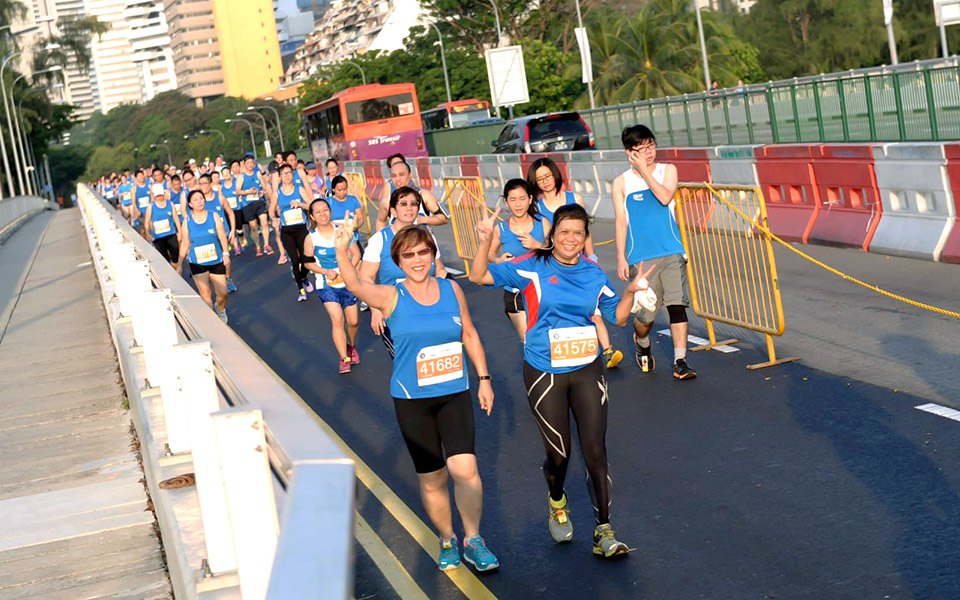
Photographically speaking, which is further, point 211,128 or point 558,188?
point 211,128

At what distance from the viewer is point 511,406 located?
9.85 meters

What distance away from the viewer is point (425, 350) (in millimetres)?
6027

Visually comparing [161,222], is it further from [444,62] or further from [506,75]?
[444,62]

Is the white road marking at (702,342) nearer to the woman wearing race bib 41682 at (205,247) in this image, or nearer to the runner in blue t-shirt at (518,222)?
the runner in blue t-shirt at (518,222)

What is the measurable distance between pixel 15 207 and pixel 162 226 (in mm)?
38970

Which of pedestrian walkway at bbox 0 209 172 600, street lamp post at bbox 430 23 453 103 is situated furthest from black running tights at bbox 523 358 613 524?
street lamp post at bbox 430 23 453 103

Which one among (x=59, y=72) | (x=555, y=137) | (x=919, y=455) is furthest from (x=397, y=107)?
(x=59, y=72)

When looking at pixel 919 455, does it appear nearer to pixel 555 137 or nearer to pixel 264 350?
pixel 264 350

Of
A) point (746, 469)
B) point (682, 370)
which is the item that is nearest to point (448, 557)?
point (746, 469)

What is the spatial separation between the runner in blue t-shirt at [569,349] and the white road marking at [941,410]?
273 cm

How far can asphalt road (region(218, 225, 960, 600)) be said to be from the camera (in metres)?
5.86

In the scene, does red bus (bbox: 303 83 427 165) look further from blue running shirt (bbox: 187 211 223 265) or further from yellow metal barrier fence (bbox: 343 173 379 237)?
blue running shirt (bbox: 187 211 223 265)

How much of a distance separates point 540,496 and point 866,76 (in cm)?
1246

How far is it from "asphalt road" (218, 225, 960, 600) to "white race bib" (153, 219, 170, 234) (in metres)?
8.00
